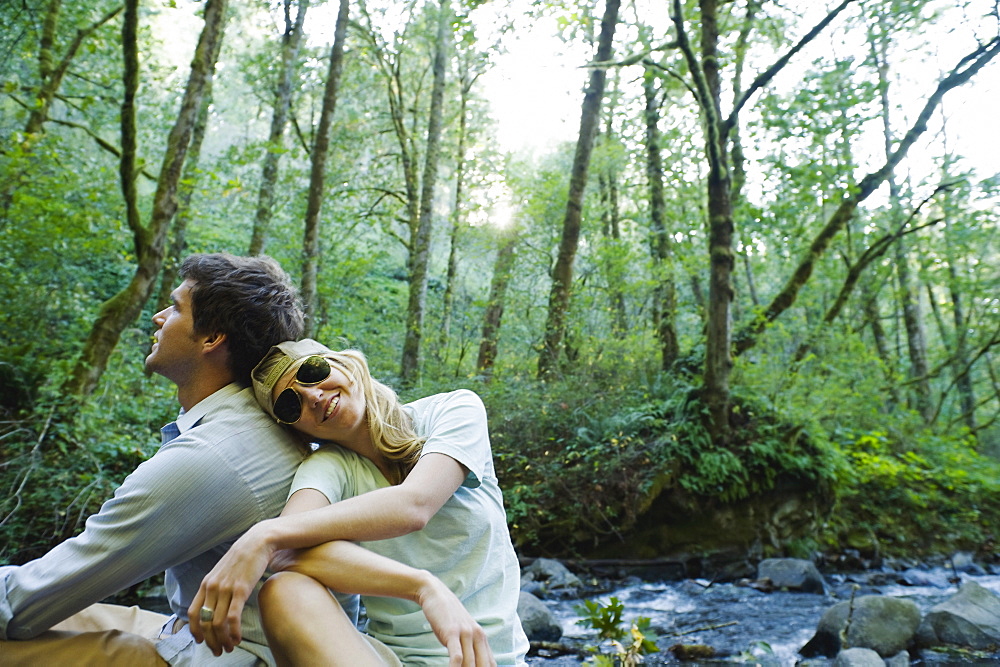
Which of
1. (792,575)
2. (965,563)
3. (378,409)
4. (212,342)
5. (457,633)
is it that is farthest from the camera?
(965,563)

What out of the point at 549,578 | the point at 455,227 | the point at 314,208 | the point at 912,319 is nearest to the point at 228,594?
the point at 549,578

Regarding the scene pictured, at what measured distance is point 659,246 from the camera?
12750 millimetres

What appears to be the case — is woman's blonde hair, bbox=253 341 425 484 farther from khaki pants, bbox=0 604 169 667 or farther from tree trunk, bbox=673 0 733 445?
tree trunk, bbox=673 0 733 445

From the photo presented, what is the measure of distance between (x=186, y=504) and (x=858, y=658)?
508 cm

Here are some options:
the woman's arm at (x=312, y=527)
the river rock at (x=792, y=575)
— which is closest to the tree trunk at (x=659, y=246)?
the river rock at (x=792, y=575)

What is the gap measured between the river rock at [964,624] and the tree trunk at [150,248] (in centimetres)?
752

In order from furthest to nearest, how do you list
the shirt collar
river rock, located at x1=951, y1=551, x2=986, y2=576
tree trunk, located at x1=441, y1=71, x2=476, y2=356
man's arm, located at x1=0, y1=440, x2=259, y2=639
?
1. tree trunk, located at x1=441, y1=71, x2=476, y2=356
2. river rock, located at x1=951, y1=551, x2=986, y2=576
3. the shirt collar
4. man's arm, located at x1=0, y1=440, x2=259, y2=639

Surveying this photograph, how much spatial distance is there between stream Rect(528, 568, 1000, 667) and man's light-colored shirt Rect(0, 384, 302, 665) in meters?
3.85

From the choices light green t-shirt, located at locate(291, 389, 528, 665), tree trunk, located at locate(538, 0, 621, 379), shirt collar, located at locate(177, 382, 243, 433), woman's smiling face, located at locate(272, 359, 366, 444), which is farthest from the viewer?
tree trunk, located at locate(538, 0, 621, 379)

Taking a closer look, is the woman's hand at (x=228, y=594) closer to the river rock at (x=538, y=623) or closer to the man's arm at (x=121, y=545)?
the man's arm at (x=121, y=545)

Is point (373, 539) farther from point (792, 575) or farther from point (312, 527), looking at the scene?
point (792, 575)

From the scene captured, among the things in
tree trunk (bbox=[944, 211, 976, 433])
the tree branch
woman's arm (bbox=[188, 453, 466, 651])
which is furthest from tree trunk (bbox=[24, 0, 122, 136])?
tree trunk (bbox=[944, 211, 976, 433])

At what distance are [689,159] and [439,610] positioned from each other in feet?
48.1

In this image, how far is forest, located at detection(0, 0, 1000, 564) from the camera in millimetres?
6797
